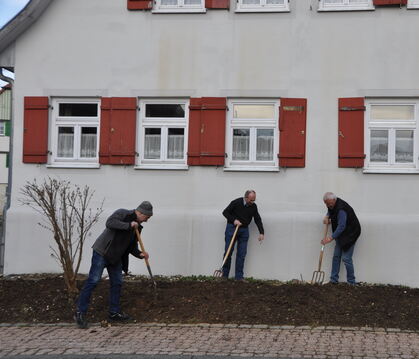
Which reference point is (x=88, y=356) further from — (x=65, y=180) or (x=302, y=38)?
(x=302, y=38)

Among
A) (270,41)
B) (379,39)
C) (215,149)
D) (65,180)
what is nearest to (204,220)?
(215,149)

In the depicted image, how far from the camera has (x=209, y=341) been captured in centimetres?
698

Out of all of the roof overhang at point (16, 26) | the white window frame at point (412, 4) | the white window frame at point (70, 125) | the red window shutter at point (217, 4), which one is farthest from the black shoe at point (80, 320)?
the white window frame at point (412, 4)

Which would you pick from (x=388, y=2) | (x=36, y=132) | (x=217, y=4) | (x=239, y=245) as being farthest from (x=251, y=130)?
(x=36, y=132)

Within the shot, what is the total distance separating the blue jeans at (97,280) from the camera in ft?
24.8

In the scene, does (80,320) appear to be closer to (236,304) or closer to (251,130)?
(236,304)

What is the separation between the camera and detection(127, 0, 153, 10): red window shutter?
11.1 m

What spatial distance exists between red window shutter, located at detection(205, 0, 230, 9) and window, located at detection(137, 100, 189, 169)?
1.85m

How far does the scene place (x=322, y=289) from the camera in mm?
8883

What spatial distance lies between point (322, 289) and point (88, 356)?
3924 mm

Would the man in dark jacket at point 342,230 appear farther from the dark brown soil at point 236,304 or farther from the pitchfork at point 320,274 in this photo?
the dark brown soil at point 236,304

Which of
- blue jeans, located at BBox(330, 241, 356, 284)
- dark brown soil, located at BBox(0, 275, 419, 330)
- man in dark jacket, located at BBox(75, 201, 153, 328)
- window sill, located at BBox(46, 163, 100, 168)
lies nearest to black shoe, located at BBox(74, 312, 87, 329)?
man in dark jacket, located at BBox(75, 201, 153, 328)

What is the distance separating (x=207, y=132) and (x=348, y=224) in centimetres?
306

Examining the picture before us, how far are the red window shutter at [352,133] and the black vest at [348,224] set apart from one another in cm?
87
